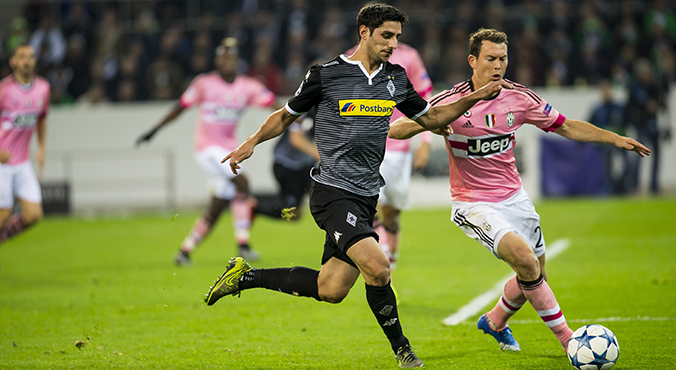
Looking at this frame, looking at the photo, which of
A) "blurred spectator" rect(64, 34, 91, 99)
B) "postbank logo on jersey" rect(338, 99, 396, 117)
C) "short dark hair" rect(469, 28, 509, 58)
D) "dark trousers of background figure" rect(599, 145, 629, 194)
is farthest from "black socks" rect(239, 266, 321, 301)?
"blurred spectator" rect(64, 34, 91, 99)

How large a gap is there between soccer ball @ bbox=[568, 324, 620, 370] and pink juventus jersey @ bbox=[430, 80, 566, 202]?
1.11 meters

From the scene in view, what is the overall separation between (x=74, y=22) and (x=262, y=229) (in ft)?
32.8

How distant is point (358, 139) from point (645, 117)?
13984 millimetres

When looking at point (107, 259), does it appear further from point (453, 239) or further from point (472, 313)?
point (472, 313)

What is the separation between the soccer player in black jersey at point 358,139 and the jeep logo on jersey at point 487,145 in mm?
363

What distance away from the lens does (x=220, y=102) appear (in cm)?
1048

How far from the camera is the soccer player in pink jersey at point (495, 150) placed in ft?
16.8

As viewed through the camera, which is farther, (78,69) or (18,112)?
(78,69)

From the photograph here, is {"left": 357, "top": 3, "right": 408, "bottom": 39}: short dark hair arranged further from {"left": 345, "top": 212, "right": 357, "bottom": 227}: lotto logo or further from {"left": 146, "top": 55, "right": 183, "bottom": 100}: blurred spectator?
{"left": 146, "top": 55, "right": 183, "bottom": 100}: blurred spectator

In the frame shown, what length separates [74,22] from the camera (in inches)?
824

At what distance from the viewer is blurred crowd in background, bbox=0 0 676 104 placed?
18.6 meters

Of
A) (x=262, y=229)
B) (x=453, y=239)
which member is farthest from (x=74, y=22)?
(x=453, y=239)

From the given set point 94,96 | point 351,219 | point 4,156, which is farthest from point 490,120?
point 94,96

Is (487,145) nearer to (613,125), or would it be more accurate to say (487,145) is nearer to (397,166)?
(397,166)
